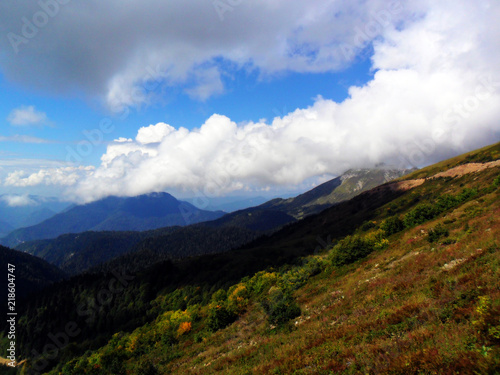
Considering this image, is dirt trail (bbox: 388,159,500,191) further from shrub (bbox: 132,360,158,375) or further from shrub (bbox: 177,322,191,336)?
shrub (bbox: 132,360,158,375)

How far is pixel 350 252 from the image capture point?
4106cm

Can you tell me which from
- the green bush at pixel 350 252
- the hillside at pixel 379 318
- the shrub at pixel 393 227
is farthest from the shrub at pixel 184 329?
the shrub at pixel 393 227

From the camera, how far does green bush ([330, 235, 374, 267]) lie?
40.5m

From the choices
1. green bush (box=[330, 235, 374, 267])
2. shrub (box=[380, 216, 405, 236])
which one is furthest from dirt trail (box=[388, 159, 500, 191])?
green bush (box=[330, 235, 374, 267])

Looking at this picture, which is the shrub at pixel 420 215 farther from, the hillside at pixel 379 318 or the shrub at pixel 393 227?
the shrub at pixel 393 227

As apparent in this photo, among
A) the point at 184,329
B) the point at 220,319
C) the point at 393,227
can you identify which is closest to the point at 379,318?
the point at 220,319

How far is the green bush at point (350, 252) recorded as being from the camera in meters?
40.5

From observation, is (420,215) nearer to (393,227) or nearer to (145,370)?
(393,227)

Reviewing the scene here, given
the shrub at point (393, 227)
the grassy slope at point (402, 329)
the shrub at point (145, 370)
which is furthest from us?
the shrub at point (393, 227)

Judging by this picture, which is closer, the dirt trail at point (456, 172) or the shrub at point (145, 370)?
the shrub at point (145, 370)

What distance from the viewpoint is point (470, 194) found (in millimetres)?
53781

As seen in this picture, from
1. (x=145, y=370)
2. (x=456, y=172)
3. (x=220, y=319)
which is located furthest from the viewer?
(x=456, y=172)

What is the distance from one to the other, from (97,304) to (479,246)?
21769cm

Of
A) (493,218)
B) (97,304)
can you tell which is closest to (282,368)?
(493,218)
